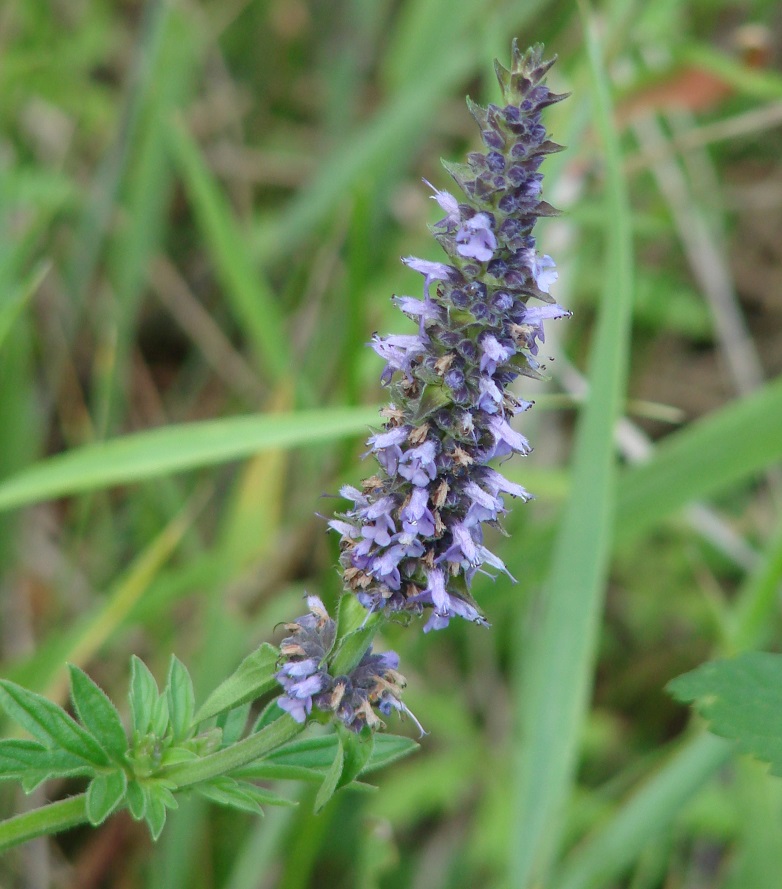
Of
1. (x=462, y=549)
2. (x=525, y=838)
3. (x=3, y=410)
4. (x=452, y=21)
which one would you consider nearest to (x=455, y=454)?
(x=462, y=549)

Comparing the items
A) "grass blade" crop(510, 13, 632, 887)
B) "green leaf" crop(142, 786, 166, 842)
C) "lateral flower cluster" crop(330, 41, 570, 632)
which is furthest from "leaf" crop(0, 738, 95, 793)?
"grass blade" crop(510, 13, 632, 887)

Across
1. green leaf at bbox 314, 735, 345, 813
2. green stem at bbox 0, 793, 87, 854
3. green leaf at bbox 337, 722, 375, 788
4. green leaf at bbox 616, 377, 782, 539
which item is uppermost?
green leaf at bbox 616, 377, 782, 539

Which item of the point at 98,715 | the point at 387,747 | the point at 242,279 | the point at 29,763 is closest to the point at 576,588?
the point at 387,747

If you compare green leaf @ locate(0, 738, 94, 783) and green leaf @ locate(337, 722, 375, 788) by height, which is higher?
green leaf @ locate(337, 722, 375, 788)

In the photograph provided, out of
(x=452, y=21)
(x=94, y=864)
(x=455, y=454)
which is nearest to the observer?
(x=455, y=454)

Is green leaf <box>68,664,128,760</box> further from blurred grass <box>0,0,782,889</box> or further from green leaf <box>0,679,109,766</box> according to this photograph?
blurred grass <box>0,0,782,889</box>

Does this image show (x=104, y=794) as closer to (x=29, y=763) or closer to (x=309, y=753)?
(x=29, y=763)

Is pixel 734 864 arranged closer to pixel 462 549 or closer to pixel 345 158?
pixel 462 549
